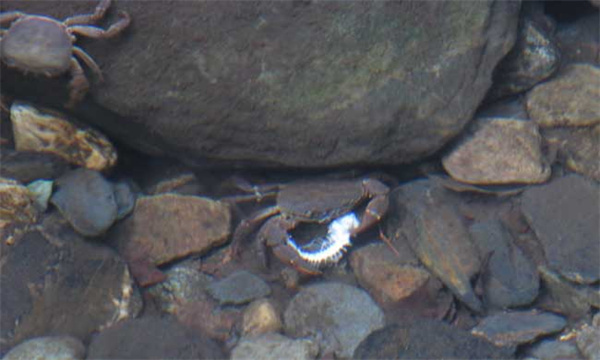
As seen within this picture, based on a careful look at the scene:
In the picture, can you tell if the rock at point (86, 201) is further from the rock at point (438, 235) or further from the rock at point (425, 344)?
the rock at point (438, 235)

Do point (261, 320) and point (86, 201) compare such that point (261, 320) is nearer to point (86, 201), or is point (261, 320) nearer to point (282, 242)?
point (282, 242)

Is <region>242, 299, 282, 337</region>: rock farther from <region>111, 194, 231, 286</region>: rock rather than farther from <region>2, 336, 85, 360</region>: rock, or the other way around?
<region>2, 336, 85, 360</region>: rock

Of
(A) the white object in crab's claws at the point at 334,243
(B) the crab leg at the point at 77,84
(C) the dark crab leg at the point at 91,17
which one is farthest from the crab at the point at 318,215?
(C) the dark crab leg at the point at 91,17

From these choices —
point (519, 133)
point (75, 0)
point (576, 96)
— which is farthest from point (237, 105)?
point (576, 96)

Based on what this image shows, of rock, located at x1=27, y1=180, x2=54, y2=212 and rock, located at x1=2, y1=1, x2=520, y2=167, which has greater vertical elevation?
rock, located at x1=2, y1=1, x2=520, y2=167

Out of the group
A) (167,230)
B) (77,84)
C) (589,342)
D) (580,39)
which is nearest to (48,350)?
(167,230)

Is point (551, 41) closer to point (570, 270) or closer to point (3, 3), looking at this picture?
point (570, 270)

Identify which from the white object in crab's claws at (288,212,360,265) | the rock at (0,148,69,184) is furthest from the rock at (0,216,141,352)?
the white object in crab's claws at (288,212,360,265)
